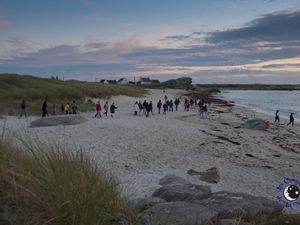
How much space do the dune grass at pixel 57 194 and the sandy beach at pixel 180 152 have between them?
553cm

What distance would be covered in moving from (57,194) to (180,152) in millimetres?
14209

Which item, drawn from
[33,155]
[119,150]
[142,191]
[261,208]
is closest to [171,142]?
[119,150]

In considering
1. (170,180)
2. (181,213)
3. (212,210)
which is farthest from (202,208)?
(170,180)

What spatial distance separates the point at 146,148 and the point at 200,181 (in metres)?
5.36

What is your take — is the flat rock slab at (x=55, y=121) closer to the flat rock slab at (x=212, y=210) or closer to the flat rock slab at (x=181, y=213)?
the flat rock slab at (x=212, y=210)

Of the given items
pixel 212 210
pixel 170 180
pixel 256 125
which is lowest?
pixel 256 125

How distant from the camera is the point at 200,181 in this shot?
41.8ft

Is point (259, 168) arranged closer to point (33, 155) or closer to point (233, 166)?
point (233, 166)

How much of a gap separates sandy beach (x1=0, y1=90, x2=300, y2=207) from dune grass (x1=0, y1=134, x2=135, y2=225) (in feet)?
18.1

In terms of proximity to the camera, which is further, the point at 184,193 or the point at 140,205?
the point at 184,193

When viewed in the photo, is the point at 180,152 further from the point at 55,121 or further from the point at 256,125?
the point at 256,125

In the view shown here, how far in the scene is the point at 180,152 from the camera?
58.0 feet

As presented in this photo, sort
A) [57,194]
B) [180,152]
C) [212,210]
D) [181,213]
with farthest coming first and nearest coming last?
[180,152] < [212,210] < [181,213] < [57,194]

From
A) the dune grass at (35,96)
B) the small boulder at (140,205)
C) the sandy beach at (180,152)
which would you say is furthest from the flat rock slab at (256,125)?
the small boulder at (140,205)
